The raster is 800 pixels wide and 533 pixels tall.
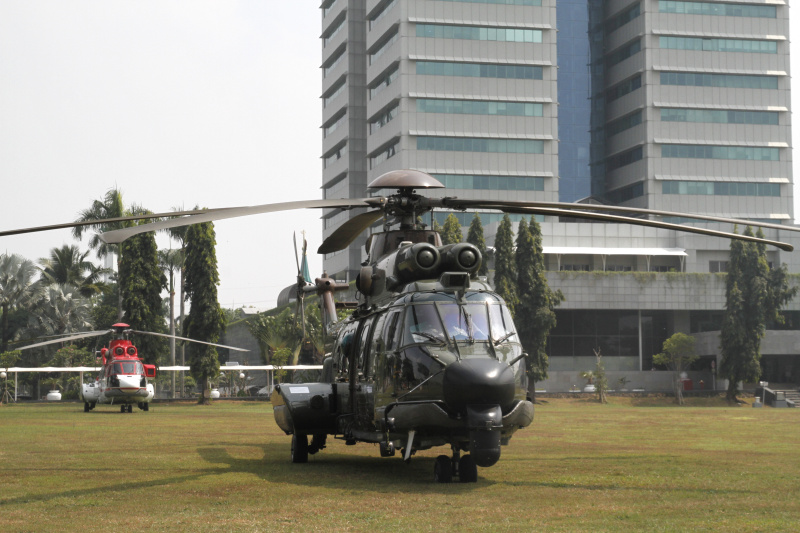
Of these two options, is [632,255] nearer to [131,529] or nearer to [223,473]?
[223,473]

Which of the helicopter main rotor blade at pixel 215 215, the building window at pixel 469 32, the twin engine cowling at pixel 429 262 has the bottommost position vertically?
the twin engine cowling at pixel 429 262

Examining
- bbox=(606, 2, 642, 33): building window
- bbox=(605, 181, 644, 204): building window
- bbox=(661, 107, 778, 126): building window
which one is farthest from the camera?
bbox=(606, 2, 642, 33): building window

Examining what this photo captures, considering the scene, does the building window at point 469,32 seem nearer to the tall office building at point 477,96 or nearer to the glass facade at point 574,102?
the tall office building at point 477,96

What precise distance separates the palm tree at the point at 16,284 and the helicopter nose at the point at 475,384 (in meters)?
75.3

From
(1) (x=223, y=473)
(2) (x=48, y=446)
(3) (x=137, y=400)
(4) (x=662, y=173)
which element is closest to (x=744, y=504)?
(1) (x=223, y=473)

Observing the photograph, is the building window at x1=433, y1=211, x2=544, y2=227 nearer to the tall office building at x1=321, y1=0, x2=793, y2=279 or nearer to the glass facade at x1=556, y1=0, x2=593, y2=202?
the tall office building at x1=321, y1=0, x2=793, y2=279

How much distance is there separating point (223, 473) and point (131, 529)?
5.42 m

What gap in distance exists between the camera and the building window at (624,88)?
322ft

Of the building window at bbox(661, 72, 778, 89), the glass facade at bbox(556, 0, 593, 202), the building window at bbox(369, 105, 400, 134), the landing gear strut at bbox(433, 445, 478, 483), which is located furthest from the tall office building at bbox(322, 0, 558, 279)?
the landing gear strut at bbox(433, 445, 478, 483)

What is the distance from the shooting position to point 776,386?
247 ft

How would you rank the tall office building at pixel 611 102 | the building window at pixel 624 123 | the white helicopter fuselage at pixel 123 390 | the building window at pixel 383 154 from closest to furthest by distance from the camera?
the white helicopter fuselage at pixel 123 390
the tall office building at pixel 611 102
the building window at pixel 383 154
the building window at pixel 624 123

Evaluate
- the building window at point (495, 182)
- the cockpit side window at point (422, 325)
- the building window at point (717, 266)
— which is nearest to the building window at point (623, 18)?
the building window at point (495, 182)

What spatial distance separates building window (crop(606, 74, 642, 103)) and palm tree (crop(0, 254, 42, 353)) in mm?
61071

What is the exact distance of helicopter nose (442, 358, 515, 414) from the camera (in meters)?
11.9
